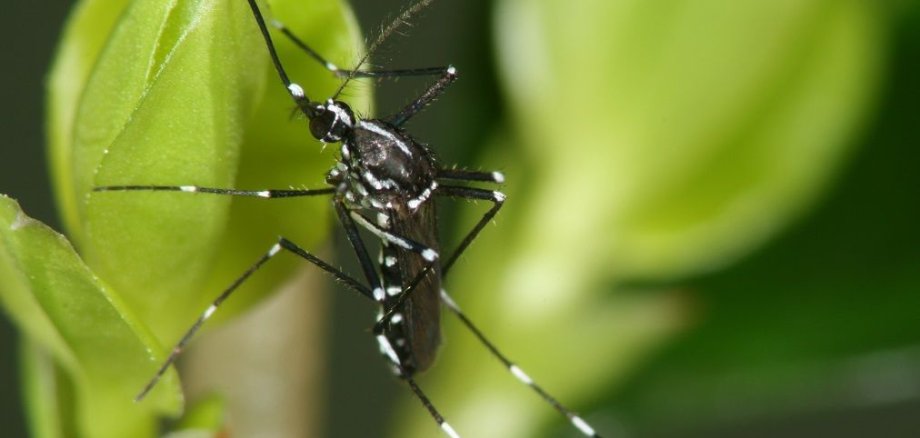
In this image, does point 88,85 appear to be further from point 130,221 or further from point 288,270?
point 288,270

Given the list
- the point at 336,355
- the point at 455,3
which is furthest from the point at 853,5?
the point at 336,355

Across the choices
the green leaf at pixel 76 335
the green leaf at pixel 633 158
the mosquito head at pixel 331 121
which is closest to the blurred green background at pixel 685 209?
the green leaf at pixel 633 158

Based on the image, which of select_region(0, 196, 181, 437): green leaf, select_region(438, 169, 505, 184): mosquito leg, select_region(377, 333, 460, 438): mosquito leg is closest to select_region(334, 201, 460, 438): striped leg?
select_region(377, 333, 460, 438): mosquito leg

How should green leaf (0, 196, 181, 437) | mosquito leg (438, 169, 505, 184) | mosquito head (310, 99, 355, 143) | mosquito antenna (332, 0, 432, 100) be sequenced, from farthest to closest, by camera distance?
mosquito leg (438, 169, 505, 184) → mosquito antenna (332, 0, 432, 100) → mosquito head (310, 99, 355, 143) → green leaf (0, 196, 181, 437)

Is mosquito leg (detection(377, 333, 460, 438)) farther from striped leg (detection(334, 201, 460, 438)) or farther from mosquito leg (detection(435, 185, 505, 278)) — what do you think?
mosquito leg (detection(435, 185, 505, 278))

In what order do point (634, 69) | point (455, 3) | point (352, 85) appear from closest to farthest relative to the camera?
point (352, 85)
point (634, 69)
point (455, 3)

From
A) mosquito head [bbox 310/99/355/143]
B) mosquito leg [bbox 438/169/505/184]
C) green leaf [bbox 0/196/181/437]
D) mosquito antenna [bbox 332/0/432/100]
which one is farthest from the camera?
mosquito leg [bbox 438/169/505/184]
